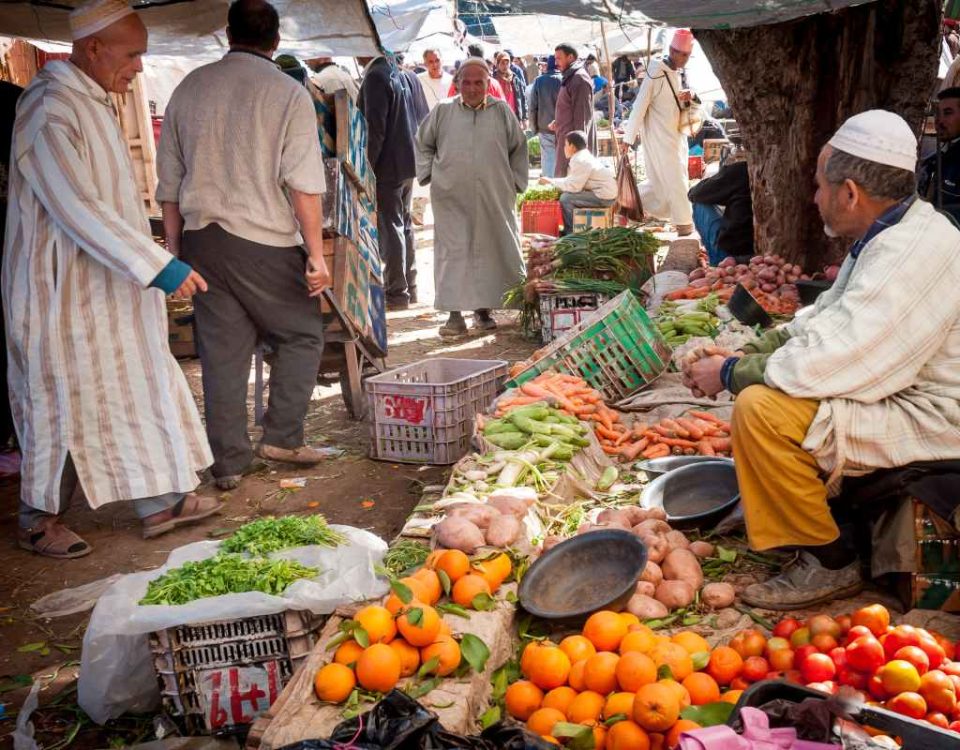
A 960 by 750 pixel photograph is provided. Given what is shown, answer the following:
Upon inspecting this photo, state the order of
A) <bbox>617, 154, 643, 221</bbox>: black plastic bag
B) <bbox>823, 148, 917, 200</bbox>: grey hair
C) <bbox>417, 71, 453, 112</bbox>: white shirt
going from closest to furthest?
<bbox>823, 148, 917, 200</bbox>: grey hair
<bbox>617, 154, 643, 221</bbox>: black plastic bag
<bbox>417, 71, 453, 112</bbox>: white shirt

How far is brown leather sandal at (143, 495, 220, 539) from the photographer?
4406 millimetres

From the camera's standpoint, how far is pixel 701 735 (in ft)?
5.74

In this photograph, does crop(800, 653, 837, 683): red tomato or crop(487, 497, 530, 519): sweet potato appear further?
crop(487, 497, 530, 519): sweet potato

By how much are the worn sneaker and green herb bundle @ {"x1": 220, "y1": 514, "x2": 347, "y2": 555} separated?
145 cm

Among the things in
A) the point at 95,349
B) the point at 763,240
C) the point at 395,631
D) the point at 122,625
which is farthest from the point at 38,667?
the point at 763,240

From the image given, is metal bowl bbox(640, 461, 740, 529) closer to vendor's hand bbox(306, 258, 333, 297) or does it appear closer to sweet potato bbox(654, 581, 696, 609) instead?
sweet potato bbox(654, 581, 696, 609)

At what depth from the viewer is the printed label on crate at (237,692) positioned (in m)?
2.73

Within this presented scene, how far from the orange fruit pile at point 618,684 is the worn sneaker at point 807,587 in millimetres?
546

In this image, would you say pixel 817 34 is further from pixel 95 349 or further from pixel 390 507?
pixel 95 349

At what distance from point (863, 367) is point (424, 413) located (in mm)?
2840

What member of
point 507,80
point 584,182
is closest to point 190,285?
point 584,182

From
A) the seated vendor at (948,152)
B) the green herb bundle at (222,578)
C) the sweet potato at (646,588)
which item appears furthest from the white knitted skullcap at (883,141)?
the seated vendor at (948,152)

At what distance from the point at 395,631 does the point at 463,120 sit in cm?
607

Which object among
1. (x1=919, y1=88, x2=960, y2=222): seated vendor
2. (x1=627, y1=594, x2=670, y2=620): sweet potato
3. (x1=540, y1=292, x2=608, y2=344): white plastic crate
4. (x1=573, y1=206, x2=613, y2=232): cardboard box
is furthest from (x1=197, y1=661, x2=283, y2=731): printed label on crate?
(x1=573, y1=206, x2=613, y2=232): cardboard box
